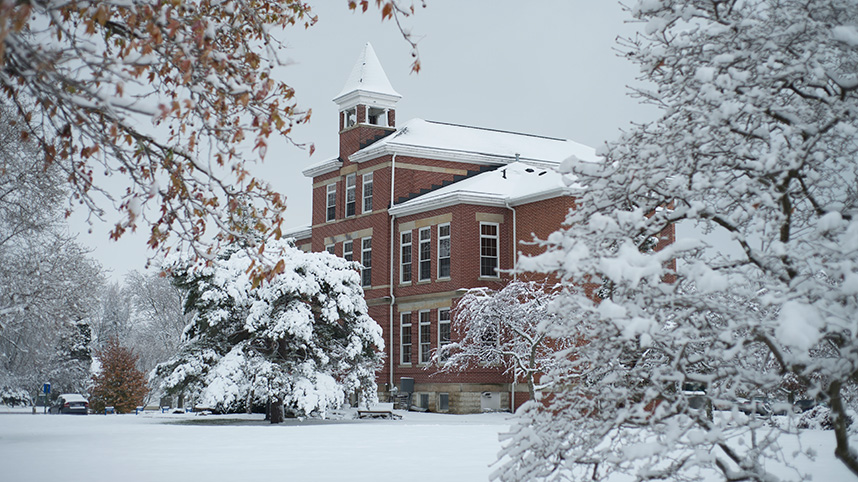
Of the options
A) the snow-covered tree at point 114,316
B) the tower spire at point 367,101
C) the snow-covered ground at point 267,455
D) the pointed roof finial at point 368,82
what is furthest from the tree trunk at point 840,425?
the snow-covered tree at point 114,316

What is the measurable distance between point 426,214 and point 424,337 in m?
5.02

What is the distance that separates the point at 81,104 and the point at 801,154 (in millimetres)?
4837

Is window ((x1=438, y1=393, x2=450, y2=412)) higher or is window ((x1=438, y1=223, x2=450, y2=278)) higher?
window ((x1=438, y1=223, x2=450, y2=278))

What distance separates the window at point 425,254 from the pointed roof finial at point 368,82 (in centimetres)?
880

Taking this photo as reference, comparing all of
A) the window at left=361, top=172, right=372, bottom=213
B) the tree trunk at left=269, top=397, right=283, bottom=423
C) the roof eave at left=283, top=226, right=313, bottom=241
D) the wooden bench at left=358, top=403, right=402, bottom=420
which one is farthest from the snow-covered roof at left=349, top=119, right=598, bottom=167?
the tree trunk at left=269, top=397, right=283, bottom=423

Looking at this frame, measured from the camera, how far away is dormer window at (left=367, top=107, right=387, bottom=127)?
140 feet

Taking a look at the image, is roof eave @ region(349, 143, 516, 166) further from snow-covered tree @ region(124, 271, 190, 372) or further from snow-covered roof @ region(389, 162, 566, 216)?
snow-covered tree @ region(124, 271, 190, 372)

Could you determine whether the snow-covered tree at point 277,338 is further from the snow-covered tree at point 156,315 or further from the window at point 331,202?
the snow-covered tree at point 156,315

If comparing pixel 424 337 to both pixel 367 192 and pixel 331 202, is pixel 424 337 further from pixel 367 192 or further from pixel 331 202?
pixel 331 202

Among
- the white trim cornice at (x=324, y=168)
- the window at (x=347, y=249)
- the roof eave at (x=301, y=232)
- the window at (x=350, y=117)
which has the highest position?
the window at (x=350, y=117)

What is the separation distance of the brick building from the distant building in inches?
2.0

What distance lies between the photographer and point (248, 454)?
46.7 ft

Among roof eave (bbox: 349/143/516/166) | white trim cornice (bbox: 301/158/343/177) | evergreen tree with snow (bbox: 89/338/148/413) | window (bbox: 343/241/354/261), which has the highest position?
white trim cornice (bbox: 301/158/343/177)

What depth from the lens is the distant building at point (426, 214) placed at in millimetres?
33812
